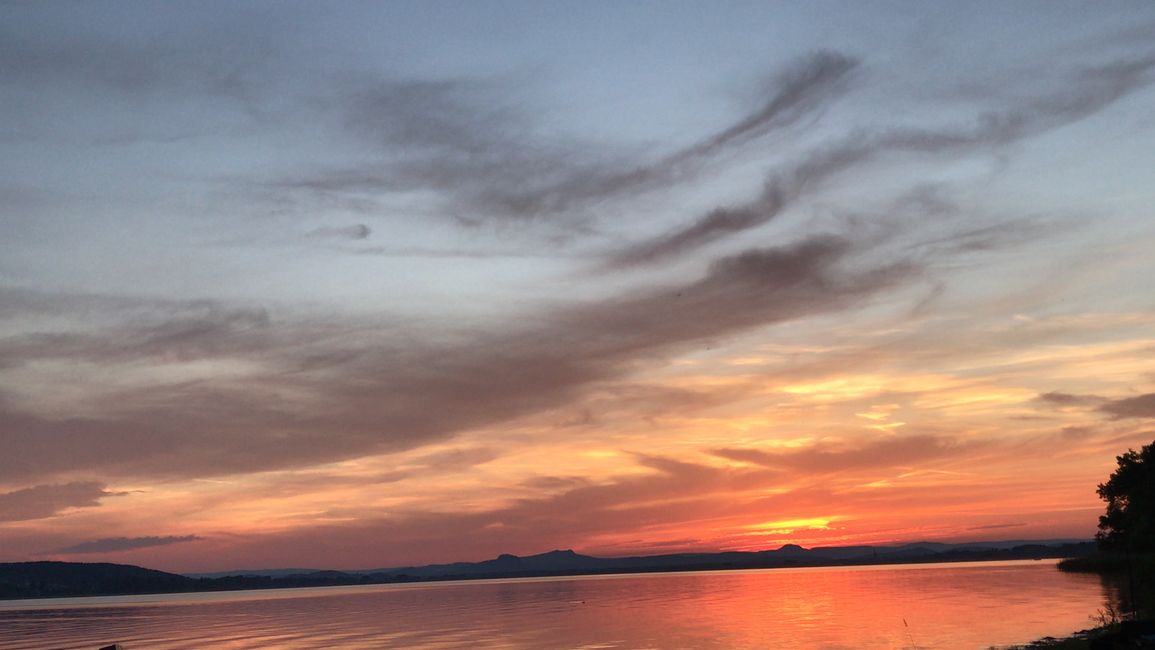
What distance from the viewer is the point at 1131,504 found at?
106 meters

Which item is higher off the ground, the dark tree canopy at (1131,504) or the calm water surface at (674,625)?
the dark tree canopy at (1131,504)

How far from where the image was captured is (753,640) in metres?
87.4

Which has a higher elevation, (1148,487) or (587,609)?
(1148,487)

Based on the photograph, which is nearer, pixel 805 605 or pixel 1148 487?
pixel 1148 487

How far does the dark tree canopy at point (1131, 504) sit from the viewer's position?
94.6 meters

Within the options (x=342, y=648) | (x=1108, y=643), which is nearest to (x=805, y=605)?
(x=342, y=648)

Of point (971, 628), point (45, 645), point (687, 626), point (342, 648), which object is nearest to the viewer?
point (971, 628)

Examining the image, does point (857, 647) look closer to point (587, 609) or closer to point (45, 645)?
point (587, 609)

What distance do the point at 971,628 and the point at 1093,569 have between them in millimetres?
111226

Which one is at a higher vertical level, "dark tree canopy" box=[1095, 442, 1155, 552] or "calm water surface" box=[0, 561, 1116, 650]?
"dark tree canopy" box=[1095, 442, 1155, 552]

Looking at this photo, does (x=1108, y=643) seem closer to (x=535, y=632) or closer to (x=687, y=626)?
(x=687, y=626)

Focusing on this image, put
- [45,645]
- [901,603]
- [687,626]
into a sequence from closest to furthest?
[687,626]
[45,645]
[901,603]

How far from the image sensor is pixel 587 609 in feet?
509

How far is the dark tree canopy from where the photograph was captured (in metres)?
94.6
